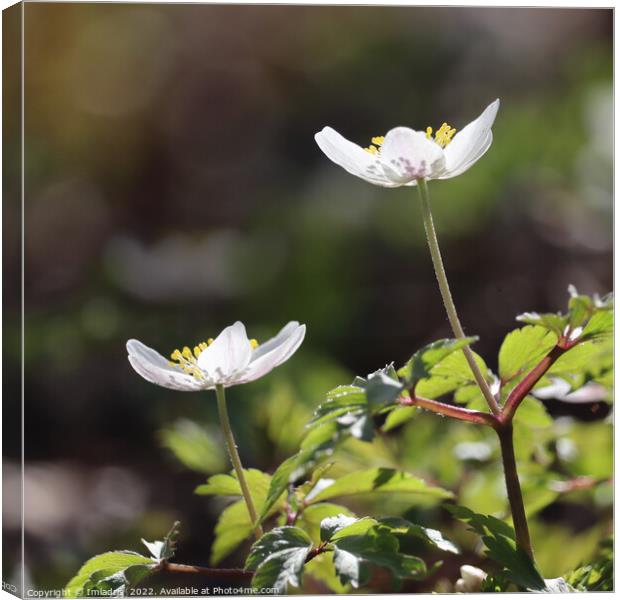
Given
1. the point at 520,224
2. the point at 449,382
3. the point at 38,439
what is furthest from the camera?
the point at 520,224

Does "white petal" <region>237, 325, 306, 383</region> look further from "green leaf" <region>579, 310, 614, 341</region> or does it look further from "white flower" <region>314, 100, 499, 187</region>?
"green leaf" <region>579, 310, 614, 341</region>

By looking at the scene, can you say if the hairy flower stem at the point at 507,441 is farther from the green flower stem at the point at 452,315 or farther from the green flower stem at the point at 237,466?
the green flower stem at the point at 237,466

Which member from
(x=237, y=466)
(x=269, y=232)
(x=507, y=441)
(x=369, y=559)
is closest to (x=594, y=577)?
(x=507, y=441)

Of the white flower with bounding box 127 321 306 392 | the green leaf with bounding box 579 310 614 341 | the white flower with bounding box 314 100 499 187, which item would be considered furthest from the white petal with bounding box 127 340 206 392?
the green leaf with bounding box 579 310 614 341

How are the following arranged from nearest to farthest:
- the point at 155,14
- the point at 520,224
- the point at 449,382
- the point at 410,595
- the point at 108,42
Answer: the point at 449,382
the point at 410,595
the point at 155,14
the point at 108,42
the point at 520,224

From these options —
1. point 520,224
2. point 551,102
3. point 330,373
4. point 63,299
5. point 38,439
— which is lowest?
point 38,439

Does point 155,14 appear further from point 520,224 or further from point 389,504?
point 520,224

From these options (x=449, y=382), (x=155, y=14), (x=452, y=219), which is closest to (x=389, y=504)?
(x=449, y=382)
